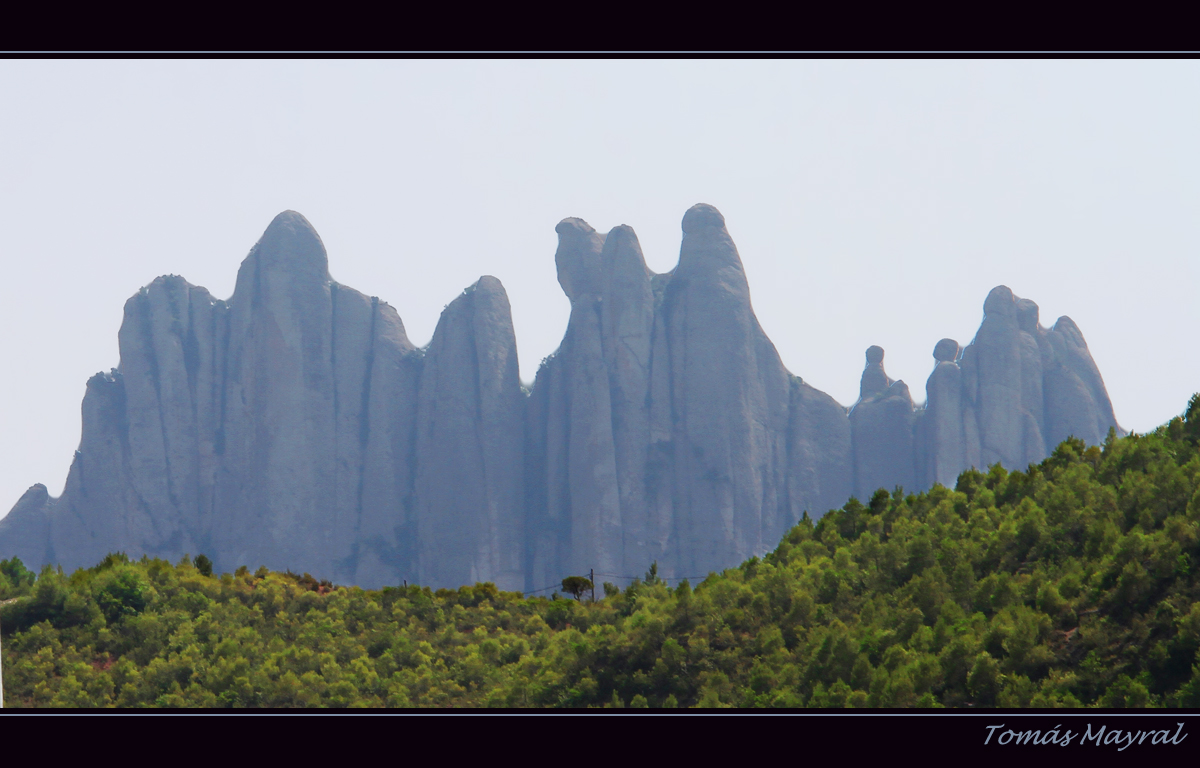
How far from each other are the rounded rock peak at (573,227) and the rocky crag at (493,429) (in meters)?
0.30

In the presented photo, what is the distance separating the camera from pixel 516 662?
31.0 metres

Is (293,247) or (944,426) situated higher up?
(293,247)

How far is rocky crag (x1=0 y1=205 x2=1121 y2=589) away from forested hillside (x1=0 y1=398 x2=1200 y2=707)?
5657 cm

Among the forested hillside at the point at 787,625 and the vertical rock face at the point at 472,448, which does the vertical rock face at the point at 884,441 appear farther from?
the forested hillside at the point at 787,625

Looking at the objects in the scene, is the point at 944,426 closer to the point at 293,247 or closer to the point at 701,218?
the point at 701,218

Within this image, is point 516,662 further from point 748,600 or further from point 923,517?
point 923,517

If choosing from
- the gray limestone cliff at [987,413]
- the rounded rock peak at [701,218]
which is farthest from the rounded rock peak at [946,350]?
the rounded rock peak at [701,218]

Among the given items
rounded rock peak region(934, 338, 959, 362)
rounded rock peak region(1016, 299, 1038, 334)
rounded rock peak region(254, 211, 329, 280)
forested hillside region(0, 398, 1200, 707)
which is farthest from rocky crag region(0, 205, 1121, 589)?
forested hillside region(0, 398, 1200, 707)

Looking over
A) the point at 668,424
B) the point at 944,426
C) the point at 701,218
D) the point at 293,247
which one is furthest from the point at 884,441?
the point at 293,247

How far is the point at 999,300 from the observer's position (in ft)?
339

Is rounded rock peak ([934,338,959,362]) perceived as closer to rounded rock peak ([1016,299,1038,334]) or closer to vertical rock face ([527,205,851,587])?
rounded rock peak ([1016,299,1038,334])

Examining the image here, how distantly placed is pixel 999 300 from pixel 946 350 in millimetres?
7139

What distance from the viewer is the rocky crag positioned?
94500mm
